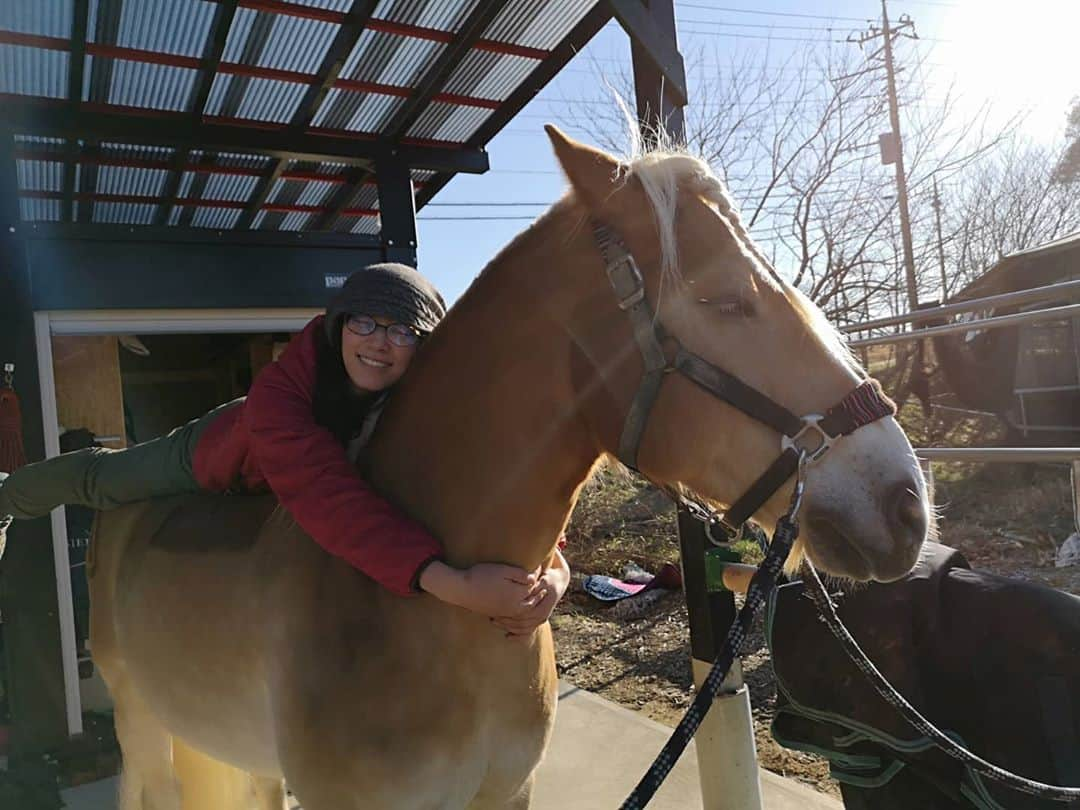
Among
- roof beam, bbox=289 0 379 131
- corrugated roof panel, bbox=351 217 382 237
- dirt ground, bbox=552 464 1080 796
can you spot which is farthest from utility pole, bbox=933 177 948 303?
roof beam, bbox=289 0 379 131

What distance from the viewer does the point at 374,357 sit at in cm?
175

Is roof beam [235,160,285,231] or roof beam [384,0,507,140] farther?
roof beam [235,160,285,231]

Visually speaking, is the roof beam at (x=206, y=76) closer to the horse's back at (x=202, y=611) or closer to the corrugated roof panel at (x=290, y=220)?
the corrugated roof panel at (x=290, y=220)

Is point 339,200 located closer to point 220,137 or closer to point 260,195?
point 260,195

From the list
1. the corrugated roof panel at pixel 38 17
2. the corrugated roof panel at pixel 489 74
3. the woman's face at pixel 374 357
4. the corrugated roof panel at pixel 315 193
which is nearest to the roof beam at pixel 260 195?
the corrugated roof panel at pixel 315 193

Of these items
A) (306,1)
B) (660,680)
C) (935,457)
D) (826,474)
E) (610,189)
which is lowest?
(660,680)

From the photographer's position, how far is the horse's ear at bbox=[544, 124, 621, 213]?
1.41 meters

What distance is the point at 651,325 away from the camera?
1.30m

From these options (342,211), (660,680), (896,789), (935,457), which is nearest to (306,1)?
(342,211)

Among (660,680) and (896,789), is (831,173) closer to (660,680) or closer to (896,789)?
(660,680)

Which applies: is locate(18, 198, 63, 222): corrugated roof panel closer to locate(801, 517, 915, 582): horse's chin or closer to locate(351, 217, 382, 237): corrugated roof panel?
locate(351, 217, 382, 237): corrugated roof panel

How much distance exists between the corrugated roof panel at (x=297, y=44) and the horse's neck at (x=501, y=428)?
2718 millimetres

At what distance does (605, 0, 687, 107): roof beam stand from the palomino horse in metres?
1.30

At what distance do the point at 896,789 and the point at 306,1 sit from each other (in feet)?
12.7
